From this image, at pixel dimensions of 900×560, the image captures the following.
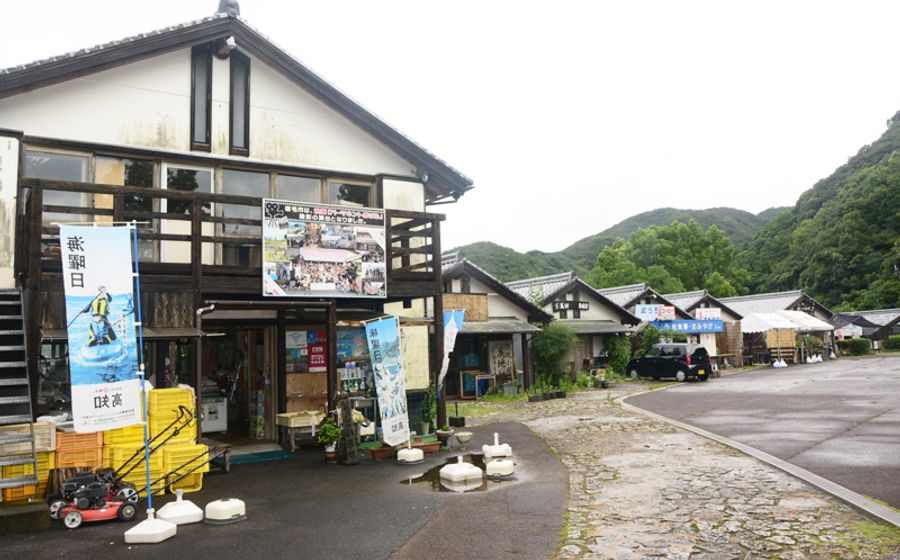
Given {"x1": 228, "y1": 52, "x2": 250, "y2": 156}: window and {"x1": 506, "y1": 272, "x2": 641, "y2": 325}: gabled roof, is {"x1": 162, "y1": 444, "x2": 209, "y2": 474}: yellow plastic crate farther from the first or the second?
{"x1": 506, "y1": 272, "x2": 641, "y2": 325}: gabled roof

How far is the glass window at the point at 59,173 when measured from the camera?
10.6 meters

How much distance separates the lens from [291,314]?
13.2m

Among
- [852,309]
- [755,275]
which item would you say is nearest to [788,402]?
[852,309]

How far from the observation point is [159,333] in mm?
9531

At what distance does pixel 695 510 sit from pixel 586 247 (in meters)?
92.8

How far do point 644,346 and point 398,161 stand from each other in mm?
25109

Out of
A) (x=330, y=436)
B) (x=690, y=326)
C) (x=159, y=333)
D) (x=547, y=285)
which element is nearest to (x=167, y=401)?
(x=159, y=333)

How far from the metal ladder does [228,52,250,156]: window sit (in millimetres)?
4853

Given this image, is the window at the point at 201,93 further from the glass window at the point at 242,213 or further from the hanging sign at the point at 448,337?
the hanging sign at the point at 448,337

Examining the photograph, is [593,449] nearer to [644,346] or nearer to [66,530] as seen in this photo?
[66,530]

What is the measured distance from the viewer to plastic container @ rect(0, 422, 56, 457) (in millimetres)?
7750

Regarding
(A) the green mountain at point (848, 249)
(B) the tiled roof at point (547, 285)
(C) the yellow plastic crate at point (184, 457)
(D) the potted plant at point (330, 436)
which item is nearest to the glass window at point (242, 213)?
(D) the potted plant at point (330, 436)

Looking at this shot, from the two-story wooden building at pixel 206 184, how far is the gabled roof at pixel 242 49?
Result: 1.1 inches

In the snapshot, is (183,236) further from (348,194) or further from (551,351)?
(551,351)
